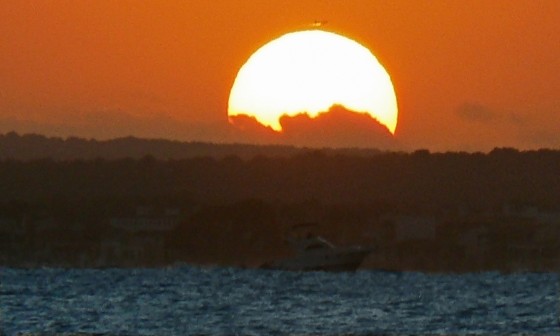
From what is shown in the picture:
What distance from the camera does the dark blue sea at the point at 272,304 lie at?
82.6m

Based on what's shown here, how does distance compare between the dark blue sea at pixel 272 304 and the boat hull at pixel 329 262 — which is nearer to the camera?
the dark blue sea at pixel 272 304

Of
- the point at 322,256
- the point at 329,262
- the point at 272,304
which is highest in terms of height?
the point at 322,256

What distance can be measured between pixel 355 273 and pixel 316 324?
9434 cm

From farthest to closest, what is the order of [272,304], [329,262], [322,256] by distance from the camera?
[322,256]
[329,262]
[272,304]

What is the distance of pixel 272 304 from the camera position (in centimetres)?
10794

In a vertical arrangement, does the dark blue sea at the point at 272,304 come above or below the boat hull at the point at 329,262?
below

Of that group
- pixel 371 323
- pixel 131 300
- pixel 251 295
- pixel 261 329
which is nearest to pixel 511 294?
pixel 251 295

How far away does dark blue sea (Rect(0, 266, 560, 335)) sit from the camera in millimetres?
82625

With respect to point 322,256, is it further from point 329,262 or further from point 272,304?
point 272,304

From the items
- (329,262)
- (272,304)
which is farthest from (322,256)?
(272,304)

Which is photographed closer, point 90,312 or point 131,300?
point 90,312

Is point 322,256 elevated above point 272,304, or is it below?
above

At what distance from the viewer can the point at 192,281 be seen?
6004 inches

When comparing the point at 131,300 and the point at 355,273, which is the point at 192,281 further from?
the point at 131,300
